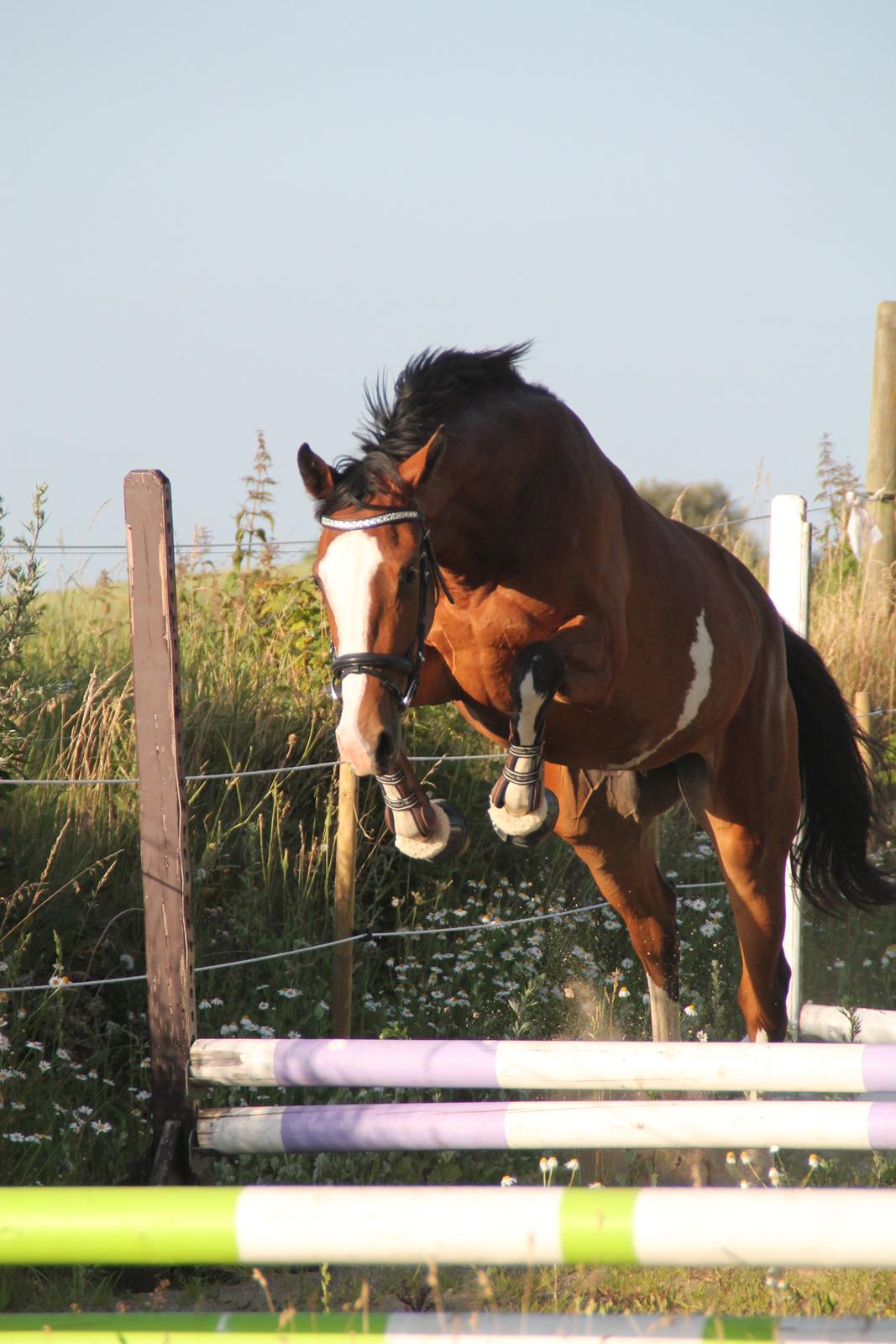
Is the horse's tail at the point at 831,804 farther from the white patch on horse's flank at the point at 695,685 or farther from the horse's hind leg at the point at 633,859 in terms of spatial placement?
the white patch on horse's flank at the point at 695,685

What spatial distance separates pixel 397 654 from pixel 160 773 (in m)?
0.79

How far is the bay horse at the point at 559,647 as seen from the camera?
2986 mm

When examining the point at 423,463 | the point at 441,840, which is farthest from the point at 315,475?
the point at 441,840

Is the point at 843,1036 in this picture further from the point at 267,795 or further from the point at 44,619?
the point at 44,619

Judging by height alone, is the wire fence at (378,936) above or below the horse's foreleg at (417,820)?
below

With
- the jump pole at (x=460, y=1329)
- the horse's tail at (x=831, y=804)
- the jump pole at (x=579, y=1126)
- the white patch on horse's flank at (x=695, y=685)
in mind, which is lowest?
the jump pole at (x=460, y=1329)

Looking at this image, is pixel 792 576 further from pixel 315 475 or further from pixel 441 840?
pixel 315 475

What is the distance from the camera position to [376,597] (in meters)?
2.93

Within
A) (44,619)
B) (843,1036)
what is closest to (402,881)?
(843,1036)

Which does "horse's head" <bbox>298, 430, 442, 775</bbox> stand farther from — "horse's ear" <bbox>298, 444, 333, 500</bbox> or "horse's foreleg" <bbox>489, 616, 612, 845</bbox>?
"horse's foreleg" <bbox>489, 616, 612, 845</bbox>

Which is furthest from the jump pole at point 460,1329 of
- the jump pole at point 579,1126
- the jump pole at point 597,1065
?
the jump pole at point 597,1065

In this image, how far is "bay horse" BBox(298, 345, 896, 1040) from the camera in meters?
2.99

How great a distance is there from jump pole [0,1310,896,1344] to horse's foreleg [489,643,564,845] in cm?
141

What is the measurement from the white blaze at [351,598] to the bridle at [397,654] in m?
0.02
